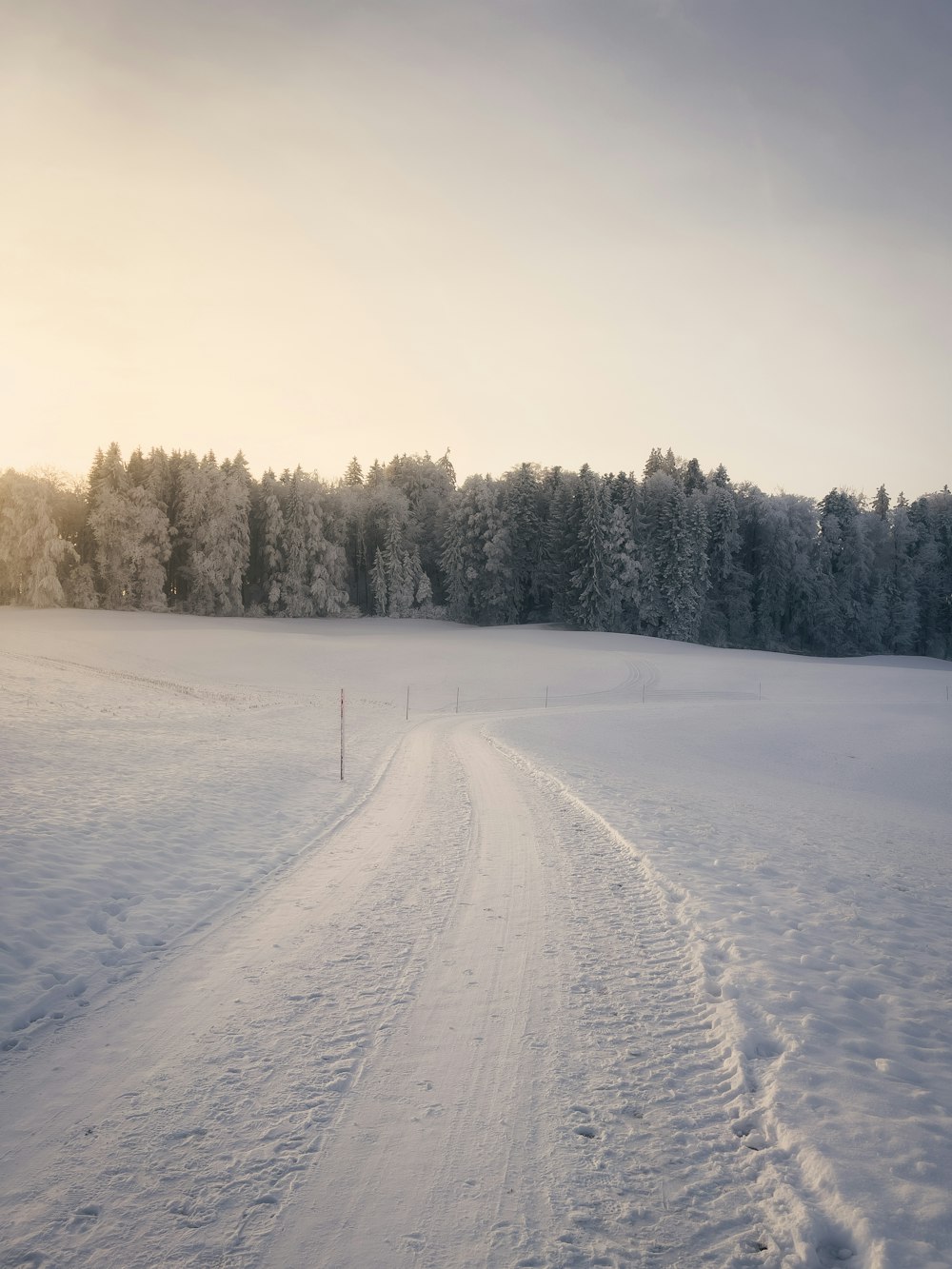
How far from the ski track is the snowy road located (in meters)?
0.01

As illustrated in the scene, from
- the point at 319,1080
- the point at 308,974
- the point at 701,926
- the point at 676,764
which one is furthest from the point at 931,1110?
the point at 676,764

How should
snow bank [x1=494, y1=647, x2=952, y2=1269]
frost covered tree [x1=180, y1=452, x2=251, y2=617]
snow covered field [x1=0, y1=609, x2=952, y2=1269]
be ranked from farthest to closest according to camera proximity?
frost covered tree [x1=180, y1=452, x2=251, y2=617]
snow bank [x1=494, y1=647, x2=952, y2=1269]
snow covered field [x1=0, y1=609, x2=952, y2=1269]

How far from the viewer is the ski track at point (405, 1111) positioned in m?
3.22

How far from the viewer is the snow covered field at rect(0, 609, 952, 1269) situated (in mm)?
3346

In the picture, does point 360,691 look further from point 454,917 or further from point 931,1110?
point 931,1110

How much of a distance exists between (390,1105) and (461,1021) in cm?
107

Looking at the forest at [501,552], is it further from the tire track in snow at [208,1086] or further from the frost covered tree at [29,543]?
the tire track in snow at [208,1086]

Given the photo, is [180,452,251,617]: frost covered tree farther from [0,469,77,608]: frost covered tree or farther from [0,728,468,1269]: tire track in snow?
[0,728,468,1269]: tire track in snow

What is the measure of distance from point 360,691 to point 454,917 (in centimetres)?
2903

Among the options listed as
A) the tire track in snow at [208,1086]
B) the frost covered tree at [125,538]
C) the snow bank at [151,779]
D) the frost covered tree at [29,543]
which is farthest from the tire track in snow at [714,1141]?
the frost covered tree at [125,538]

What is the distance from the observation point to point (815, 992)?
5848mm

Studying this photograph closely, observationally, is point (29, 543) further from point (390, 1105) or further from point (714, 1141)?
point (714, 1141)

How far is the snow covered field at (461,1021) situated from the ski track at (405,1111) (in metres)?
0.02

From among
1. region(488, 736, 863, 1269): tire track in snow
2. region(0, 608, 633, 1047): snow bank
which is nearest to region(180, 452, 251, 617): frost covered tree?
region(0, 608, 633, 1047): snow bank
